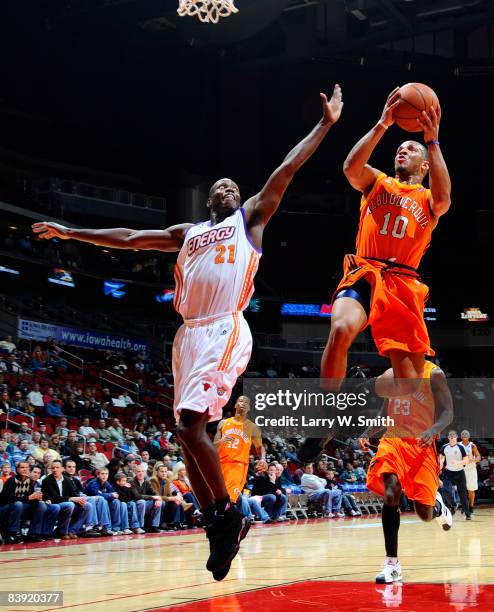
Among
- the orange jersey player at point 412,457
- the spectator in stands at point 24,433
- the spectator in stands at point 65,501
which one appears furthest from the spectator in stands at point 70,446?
the orange jersey player at point 412,457

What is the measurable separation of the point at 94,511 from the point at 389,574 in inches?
278

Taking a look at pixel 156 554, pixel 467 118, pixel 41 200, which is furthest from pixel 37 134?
pixel 156 554

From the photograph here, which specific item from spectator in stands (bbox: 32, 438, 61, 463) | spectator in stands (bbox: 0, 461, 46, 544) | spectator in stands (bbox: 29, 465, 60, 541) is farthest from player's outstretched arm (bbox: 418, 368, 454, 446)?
spectator in stands (bbox: 32, 438, 61, 463)

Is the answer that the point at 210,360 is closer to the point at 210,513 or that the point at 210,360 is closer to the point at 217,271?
the point at 217,271

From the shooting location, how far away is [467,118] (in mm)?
29016

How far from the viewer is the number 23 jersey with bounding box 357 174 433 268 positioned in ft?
20.4

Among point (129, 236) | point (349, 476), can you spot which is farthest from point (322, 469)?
point (129, 236)

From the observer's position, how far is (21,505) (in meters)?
11.4

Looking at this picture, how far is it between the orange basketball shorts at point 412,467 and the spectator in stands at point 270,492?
907 centimetres

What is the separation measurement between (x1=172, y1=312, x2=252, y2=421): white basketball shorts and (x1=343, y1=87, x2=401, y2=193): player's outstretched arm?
162 cm

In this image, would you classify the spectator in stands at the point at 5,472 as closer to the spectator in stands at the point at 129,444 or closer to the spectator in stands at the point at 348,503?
the spectator in stands at the point at 129,444

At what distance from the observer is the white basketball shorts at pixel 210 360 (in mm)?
4973

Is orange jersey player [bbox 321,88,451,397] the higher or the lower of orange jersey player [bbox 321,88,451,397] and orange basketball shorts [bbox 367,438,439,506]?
the higher

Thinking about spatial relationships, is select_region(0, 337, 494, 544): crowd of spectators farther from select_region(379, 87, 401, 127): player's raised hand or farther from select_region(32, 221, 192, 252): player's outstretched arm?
select_region(379, 87, 401, 127): player's raised hand
